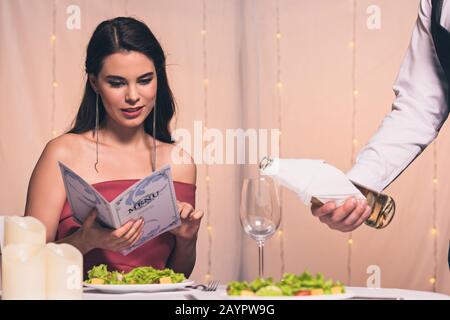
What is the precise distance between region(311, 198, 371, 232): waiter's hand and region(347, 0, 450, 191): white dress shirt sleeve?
391 mm

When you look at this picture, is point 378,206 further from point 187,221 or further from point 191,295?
point 187,221

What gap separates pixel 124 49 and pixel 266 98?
0.91m

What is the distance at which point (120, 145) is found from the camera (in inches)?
112

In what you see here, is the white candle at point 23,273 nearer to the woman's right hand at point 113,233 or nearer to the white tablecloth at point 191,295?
the white tablecloth at point 191,295

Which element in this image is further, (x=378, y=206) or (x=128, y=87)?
(x=128, y=87)

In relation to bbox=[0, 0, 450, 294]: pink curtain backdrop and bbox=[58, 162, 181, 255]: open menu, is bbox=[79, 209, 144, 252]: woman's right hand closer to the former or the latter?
bbox=[58, 162, 181, 255]: open menu

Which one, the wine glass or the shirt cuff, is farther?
the shirt cuff

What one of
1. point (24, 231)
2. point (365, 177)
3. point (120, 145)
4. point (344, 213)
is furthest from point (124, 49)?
point (24, 231)

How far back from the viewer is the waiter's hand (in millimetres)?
1719

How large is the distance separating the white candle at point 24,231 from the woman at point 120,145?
1.13m

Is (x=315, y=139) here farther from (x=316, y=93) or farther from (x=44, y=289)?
(x=44, y=289)

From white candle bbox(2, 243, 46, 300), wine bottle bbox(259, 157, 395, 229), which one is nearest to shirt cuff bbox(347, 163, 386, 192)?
wine bottle bbox(259, 157, 395, 229)

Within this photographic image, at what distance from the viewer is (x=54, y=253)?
1.27 metres
